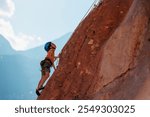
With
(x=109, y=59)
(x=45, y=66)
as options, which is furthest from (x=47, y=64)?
(x=109, y=59)

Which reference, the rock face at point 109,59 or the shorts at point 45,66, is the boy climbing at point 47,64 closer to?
the shorts at point 45,66

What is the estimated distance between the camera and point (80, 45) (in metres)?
14.3

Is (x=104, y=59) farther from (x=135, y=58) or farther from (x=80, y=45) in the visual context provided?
(x=80, y=45)

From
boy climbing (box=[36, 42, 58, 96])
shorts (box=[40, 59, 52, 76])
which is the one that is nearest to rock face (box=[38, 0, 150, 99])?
boy climbing (box=[36, 42, 58, 96])

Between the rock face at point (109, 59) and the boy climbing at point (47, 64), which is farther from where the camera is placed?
the boy climbing at point (47, 64)

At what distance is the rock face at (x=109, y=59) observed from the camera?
10578 mm

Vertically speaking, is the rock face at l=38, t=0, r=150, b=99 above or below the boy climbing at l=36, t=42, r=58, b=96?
below

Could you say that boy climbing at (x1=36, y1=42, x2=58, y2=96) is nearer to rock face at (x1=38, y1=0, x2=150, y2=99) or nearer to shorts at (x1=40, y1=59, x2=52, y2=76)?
shorts at (x1=40, y1=59, x2=52, y2=76)

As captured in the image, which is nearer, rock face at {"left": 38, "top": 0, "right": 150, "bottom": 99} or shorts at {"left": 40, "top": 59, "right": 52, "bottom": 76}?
rock face at {"left": 38, "top": 0, "right": 150, "bottom": 99}

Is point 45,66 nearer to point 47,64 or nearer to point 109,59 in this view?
point 47,64

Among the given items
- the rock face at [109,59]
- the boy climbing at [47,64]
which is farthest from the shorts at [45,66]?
the rock face at [109,59]

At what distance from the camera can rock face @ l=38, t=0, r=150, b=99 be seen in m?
A: 10.6

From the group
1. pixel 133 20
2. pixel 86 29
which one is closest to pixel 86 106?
pixel 133 20

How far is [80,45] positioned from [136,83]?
15.4ft
